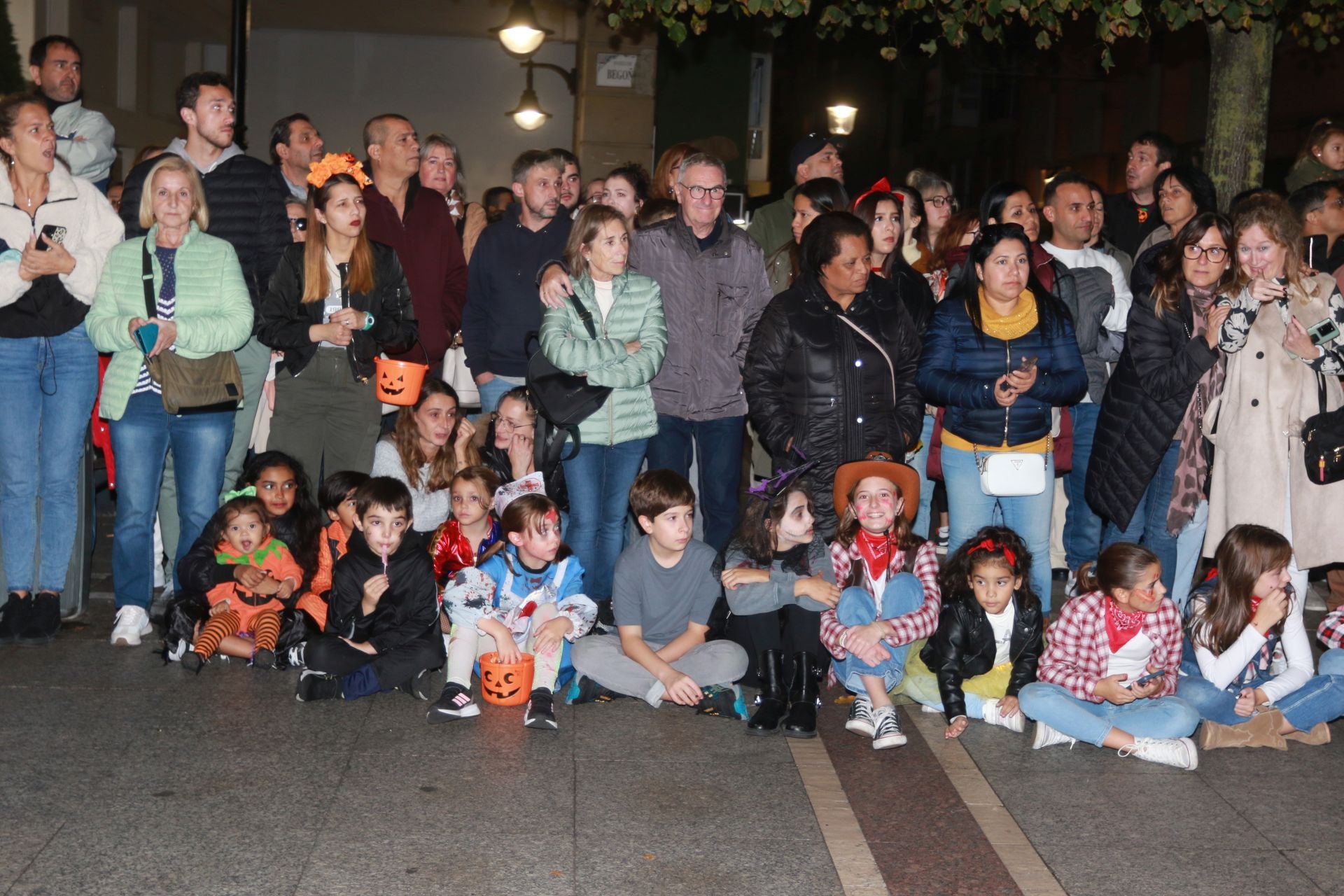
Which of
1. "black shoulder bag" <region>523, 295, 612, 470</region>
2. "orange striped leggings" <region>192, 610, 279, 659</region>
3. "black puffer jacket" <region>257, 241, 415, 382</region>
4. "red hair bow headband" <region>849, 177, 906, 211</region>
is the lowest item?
"orange striped leggings" <region>192, 610, 279, 659</region>

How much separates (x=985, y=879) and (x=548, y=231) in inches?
181

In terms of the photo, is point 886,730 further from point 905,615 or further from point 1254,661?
point 1254,661

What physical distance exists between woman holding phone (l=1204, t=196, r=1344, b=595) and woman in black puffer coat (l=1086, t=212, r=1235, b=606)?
118 mm

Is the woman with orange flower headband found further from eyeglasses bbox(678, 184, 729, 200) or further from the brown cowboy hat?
the brown cowboy hat

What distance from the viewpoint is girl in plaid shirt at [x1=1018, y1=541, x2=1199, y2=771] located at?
225 inches

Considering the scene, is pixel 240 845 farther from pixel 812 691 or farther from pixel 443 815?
pixel 812 691

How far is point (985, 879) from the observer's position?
4480 mm

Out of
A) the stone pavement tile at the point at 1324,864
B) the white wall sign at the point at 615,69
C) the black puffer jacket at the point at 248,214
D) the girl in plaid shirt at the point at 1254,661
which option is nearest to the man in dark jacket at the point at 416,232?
the black puffer jacket at the point at 248,214

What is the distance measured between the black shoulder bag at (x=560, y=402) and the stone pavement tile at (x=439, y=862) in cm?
252

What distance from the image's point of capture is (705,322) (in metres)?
7.31

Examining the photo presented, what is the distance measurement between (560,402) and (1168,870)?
3557 millimetres

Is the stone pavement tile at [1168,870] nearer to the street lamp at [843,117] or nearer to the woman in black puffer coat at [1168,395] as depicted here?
the woman in black puffer coat at [1168,395]

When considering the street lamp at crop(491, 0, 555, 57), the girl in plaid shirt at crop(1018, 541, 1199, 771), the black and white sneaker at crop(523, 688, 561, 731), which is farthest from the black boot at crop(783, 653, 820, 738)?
the street lamp at crop(491, 0, 555, 57)

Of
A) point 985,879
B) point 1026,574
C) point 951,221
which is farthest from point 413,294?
point 985,879
